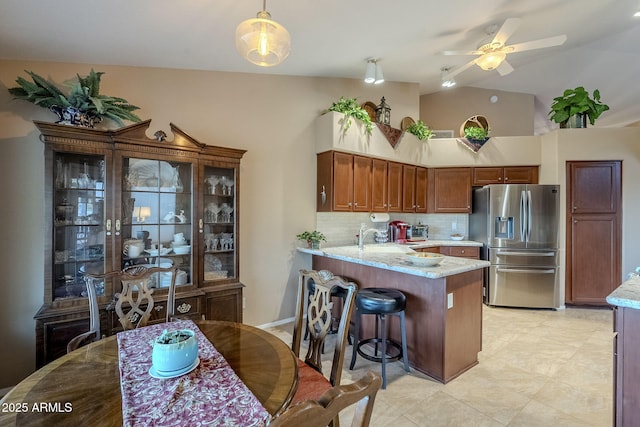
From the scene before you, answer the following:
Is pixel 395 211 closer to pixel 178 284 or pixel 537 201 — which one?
pixel 537 201

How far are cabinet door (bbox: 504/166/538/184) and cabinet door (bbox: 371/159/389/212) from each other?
83.0 inches

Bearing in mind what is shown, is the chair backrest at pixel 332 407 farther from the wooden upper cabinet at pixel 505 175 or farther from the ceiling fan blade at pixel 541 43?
the wooden upper cabinet at pixel 505 175

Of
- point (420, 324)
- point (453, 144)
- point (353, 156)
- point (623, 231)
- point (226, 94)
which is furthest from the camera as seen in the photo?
point (453, 144)

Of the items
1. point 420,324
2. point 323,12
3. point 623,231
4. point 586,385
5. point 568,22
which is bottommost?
point 586,385

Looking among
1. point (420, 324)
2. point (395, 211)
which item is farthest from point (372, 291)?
point (395, 211)

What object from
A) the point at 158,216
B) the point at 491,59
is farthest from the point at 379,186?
the point at 158,216

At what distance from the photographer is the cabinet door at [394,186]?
173 inches

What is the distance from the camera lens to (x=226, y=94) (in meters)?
3.33

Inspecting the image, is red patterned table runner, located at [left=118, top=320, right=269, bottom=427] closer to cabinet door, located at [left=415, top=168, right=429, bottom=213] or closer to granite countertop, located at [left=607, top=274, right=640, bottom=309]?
granite countertop, located at [left=607, top=274, right=640, bottom=309]

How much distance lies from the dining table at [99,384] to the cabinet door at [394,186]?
3.28 metres

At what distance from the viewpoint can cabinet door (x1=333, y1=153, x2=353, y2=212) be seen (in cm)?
374

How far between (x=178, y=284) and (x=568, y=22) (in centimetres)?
520

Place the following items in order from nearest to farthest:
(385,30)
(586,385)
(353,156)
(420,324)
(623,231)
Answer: (586,385)
(420,324)
(385,30)
(353,156)
(623,231)

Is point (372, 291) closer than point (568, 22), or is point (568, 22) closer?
point (372, 291)
